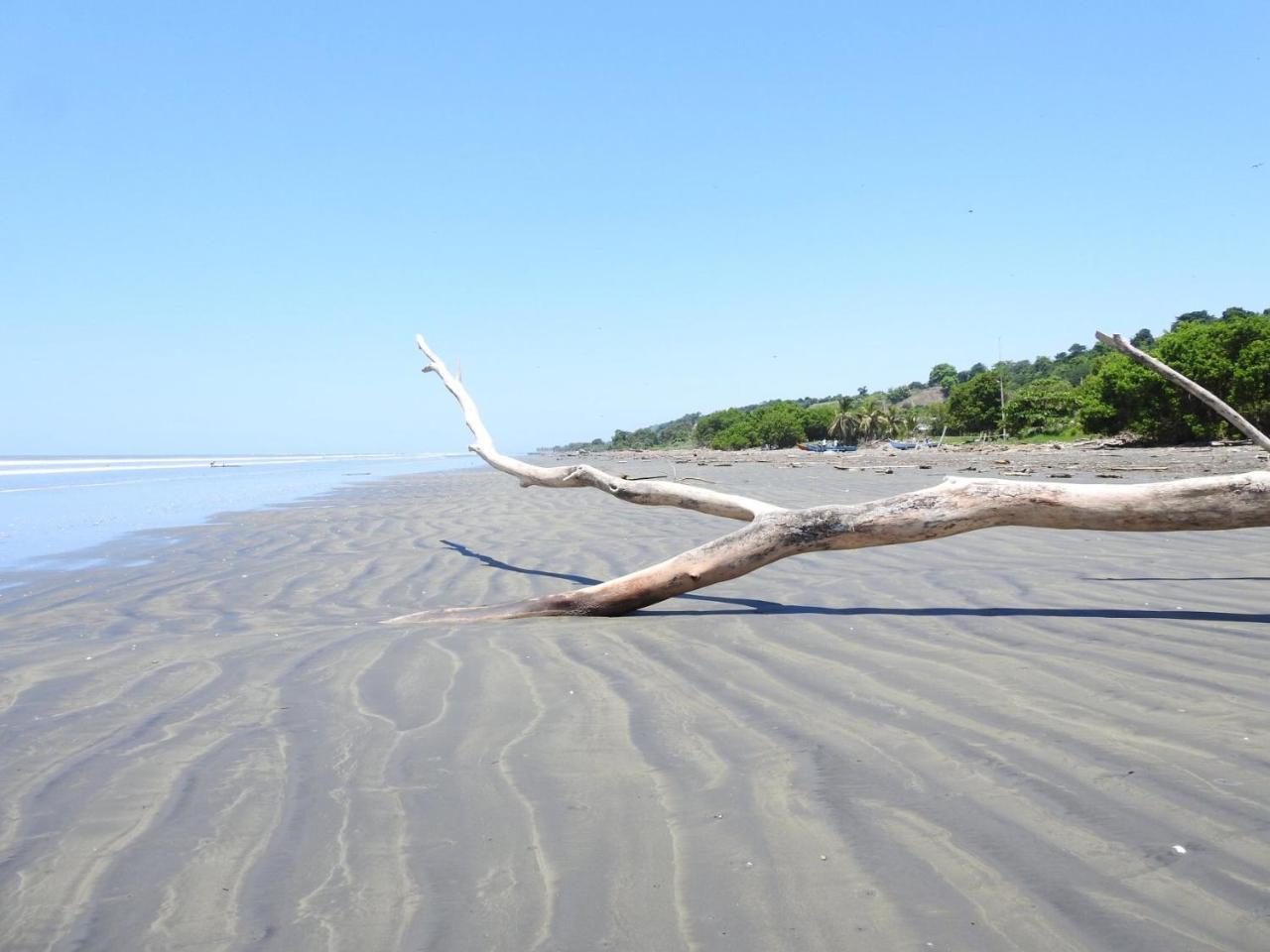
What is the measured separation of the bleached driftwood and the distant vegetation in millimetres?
36660

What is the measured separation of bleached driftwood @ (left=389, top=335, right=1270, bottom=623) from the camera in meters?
4.17

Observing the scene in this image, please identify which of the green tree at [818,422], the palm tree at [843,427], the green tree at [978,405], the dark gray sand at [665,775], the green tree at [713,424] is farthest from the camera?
the green tree at [713,424]

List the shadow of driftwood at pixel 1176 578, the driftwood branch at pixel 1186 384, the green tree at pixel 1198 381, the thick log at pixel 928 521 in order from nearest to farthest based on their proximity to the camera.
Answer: the thick log at pixel 928 521 → the driftwood branch at pixel 1186 384 → the shadow of driftwood at pixel 1176 578 → the green tree at pixel 1198 381

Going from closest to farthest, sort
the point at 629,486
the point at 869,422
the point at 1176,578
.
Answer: the point at 1176,578
the point at 629,486
the point at 869,422

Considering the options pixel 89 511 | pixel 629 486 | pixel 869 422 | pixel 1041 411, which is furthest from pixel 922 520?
pixel 869 422

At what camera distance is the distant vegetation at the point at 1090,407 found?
120 ft

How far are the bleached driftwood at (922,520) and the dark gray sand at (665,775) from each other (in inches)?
7.7

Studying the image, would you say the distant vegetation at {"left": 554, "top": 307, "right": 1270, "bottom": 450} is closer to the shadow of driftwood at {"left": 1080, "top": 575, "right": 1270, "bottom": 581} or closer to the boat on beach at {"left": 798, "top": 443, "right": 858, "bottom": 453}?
the boat on beach at {"left": 798, "top": 443, "right": 858, "bottom": 453}

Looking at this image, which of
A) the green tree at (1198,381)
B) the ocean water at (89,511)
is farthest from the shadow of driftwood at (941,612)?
the green tree at (1198,381)

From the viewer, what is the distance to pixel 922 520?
4484mm

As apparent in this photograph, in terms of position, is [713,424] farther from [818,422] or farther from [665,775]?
[665,775]

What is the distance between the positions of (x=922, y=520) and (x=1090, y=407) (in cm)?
4382

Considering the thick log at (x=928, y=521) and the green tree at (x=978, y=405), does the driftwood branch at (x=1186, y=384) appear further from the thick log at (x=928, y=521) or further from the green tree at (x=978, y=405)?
the green tree at (x=978, y=405)

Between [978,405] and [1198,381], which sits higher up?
[978,405]
